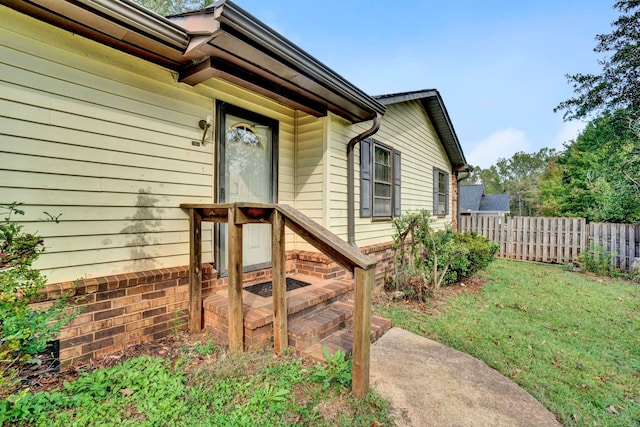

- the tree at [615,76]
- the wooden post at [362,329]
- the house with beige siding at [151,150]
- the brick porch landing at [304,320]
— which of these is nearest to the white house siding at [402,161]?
the house with beige siding at [151,150]

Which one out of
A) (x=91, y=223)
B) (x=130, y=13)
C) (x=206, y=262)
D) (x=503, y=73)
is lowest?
(x=206, y=262)

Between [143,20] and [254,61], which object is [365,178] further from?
[143,20]

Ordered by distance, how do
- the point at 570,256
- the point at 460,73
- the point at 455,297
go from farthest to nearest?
the point at 460,73 < the point at 570,256 < the point at 455,297

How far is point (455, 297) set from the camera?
16.1 feet

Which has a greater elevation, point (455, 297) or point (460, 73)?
point (460, 73)

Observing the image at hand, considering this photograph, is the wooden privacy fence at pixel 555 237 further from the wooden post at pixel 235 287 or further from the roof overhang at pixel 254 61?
the wooden post at pixel 235 287

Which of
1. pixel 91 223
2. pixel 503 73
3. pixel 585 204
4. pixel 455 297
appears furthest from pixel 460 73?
pixel 91 223

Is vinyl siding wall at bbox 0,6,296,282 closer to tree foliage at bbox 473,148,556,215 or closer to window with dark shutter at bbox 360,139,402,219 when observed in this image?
window with dark shutter at bbox 360,139,402,219

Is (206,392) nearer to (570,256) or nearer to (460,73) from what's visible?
(570,256)

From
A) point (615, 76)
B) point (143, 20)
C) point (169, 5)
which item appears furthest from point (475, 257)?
point (169, 5)

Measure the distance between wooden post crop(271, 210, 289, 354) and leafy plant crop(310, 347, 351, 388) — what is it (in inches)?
16.9

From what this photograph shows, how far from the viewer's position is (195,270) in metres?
2.99

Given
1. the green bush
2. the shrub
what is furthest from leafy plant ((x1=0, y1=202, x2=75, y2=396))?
the green bush

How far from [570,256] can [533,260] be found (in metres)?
0.97
